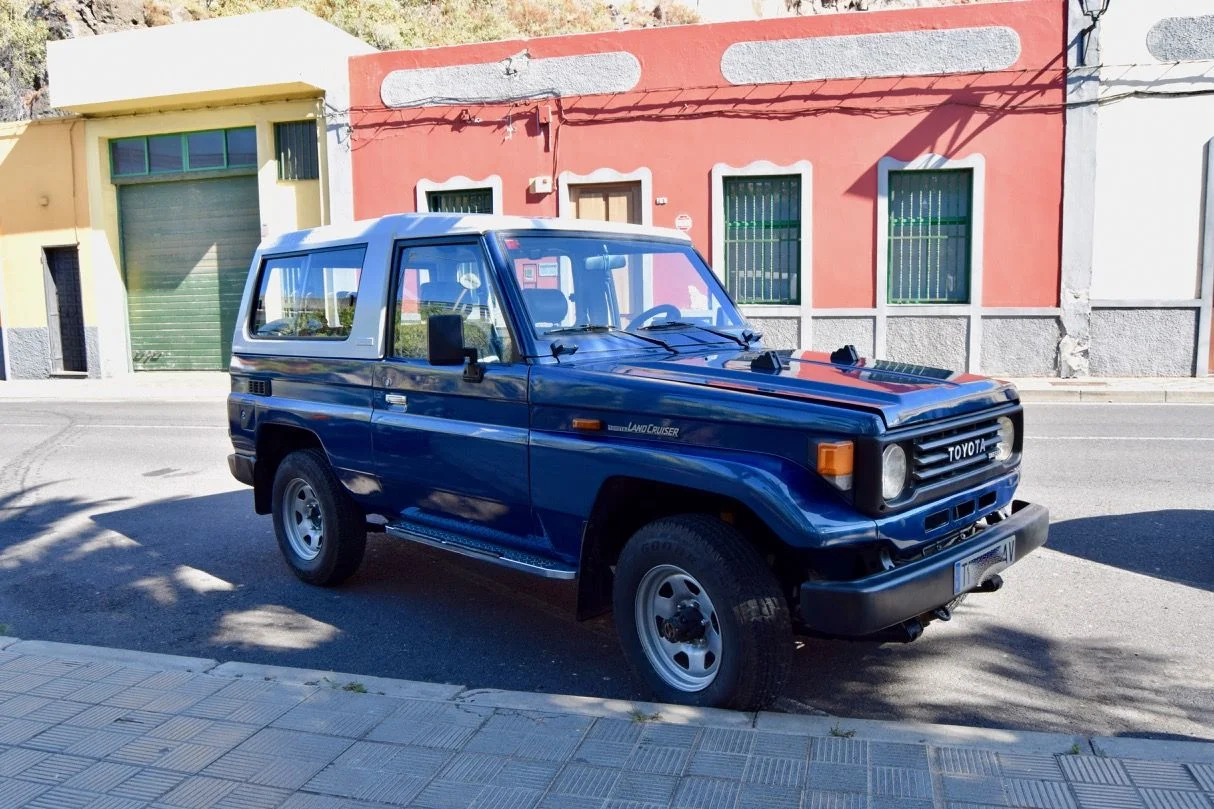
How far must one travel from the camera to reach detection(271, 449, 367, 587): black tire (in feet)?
18.6

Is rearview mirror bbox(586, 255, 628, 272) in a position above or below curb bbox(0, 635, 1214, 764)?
above

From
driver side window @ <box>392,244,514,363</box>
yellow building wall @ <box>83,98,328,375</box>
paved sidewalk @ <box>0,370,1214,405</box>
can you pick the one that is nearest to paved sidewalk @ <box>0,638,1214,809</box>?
driver side window @ <box>392,244,514,363</box>

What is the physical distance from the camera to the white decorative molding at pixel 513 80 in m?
17.4

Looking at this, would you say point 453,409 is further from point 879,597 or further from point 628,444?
point 879,597

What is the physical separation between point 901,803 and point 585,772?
3.21 ft

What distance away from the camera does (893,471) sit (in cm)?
369

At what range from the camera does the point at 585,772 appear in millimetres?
3297

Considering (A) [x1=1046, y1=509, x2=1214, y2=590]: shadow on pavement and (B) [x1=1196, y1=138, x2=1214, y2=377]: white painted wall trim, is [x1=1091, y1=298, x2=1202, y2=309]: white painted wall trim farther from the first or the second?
(A) [x1=1046, y1=509, x2=1214, y2=590]: shadow on pavement

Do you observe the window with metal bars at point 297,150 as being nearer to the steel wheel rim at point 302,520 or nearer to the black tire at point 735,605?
the steel wheel rim at point 302,520

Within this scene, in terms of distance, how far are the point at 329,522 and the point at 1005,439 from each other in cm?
354

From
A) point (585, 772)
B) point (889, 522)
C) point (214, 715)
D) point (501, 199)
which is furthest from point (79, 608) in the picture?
point (501, 199)

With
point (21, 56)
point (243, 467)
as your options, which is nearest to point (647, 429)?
point (243, 467)

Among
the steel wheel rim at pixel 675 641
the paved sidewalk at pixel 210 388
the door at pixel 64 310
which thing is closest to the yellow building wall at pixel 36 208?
the door at pixel 64 310

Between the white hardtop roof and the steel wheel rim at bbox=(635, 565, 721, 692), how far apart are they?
1.89m
